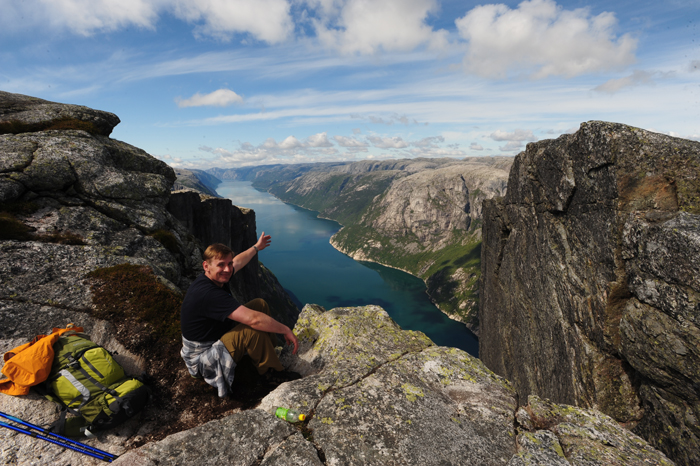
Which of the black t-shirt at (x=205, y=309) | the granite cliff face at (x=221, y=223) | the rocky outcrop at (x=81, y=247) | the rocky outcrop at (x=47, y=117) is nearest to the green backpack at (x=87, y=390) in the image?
the rocky outcrop at (x=81, y=247)

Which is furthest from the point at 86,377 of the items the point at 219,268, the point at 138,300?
the point at 138,300

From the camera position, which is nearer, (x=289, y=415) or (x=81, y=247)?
(x=289, y=415)

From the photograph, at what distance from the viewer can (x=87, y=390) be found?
866cm

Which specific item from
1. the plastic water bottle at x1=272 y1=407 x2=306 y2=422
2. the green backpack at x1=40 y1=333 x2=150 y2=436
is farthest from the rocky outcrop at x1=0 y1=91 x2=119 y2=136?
the plastic water bottle at x1=272 y1=407 x2=306 y2=422

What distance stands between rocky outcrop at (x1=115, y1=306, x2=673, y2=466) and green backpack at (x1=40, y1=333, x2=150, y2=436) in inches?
89.0

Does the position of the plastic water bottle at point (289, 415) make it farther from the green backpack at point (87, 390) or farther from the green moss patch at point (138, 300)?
the green moss patch at point (138, 300)

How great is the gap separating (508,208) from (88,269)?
146 ft

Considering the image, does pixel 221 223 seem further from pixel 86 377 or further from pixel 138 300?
pixel 86 377

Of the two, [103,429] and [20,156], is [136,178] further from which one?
[103,429]

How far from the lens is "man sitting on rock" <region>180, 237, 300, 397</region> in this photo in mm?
9203

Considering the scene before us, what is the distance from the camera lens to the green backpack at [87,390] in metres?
8.44

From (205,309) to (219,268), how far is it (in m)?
1.29

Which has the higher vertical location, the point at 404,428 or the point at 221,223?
the point at 404,428

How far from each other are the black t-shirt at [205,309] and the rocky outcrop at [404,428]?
2669 mm
